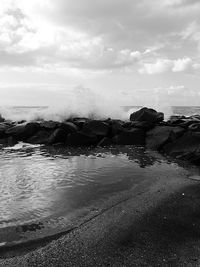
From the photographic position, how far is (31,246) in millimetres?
4688

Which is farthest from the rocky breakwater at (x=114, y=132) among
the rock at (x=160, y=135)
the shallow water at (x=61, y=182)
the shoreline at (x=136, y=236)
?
the shoreline at (x=136, y=236)

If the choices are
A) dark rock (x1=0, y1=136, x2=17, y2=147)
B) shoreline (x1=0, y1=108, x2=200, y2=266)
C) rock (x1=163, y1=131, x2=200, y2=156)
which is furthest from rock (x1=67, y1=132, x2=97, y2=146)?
shoreline (x1=0, y1=108, x2=200, y2=266)

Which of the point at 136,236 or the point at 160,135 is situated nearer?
the point at 136,236

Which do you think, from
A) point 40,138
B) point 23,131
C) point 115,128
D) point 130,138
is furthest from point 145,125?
point 23,131

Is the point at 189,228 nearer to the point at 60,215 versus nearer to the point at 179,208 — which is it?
the point at 179,208

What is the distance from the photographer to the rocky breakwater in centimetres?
1364

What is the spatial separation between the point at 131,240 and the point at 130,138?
10.8 meters

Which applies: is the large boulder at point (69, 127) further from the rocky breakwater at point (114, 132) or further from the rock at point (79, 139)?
the rock at point (79, 139)

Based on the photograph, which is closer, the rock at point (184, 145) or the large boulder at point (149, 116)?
the rock at point (184, 145)

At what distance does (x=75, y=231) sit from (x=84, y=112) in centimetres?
1619

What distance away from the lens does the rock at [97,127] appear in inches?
622

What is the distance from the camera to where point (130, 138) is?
15383 mm

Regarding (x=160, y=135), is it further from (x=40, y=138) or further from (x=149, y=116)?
(x=40, y=138)

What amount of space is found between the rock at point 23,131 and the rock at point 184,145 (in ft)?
26.6
